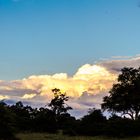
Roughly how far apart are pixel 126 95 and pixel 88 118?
18.6 metres

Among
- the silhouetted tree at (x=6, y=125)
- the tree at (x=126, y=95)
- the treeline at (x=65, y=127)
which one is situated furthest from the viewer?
the tree at (x=126, y=95)

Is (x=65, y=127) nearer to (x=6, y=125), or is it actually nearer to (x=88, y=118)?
(x=88, y=118)

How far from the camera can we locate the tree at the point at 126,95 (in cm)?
9038

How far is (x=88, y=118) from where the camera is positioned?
75250mm

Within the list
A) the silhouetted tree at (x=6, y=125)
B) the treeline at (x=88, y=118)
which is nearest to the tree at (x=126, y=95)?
the treeline at (x=88, y=118)

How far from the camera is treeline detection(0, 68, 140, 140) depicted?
180 feet

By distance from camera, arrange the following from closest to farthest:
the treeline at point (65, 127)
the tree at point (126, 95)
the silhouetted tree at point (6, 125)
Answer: the silhouetted tree at point (6, 125) < the treeline at point (65, 127) < the tree at point (126, 95)

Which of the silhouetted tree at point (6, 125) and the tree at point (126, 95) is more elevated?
the tree at point (126, 95)

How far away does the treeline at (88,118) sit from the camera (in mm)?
54931

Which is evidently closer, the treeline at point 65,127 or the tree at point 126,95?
the treeline at point 65,127

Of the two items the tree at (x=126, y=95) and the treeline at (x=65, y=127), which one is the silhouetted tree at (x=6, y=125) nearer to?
the treeline at (x=65, y=127)

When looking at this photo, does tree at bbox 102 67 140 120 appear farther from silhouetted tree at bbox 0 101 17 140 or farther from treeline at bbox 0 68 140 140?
silhouetted tree at bbox 0 101 17 140

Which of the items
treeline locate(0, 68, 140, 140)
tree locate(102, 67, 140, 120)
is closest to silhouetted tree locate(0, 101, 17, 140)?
treeline locate(0, 68, 140, 140)

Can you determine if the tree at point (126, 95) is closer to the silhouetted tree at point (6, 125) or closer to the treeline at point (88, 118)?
the treeline at point (88, 118)
